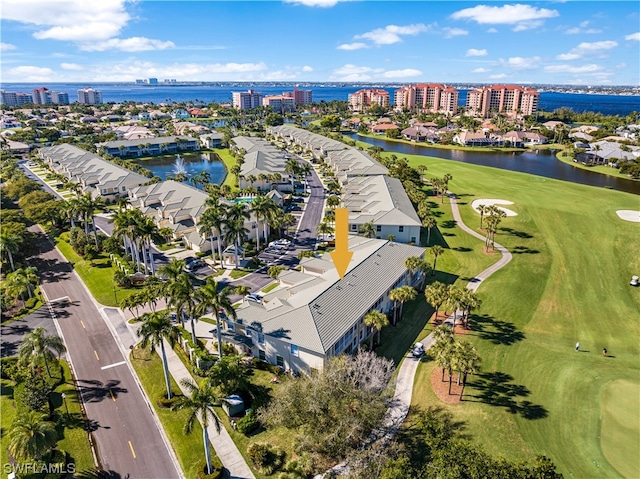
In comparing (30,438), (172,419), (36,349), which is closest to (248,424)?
(172,419)

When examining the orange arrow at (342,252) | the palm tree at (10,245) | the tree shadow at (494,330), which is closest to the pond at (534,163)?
the tree shadow at (494,330)

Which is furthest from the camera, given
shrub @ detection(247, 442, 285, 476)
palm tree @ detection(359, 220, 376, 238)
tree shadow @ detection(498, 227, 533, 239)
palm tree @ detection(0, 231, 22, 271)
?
tree shadow @ detection(498, 227, 533, 239)

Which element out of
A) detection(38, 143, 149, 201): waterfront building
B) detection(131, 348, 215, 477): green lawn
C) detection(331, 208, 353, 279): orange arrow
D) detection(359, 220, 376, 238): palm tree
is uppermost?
detection(38, 143, 149, 201): waterfront building

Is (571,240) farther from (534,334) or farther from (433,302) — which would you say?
(433,302)

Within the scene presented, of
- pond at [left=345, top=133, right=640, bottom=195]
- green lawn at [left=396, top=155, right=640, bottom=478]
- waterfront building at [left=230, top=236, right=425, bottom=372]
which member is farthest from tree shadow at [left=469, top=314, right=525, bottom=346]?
pond at [left=345, top=133, right=640, bottom=195]

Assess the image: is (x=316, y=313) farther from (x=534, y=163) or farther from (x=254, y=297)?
(x=534, y=163)

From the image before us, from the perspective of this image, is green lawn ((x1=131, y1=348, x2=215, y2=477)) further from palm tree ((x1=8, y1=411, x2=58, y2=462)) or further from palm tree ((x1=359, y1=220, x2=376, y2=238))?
palm tree ((x1=359, y1=220, x2=376, y2=238))

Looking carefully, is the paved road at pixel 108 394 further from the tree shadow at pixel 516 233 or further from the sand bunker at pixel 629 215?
the sand bunker at pixel 629 215
